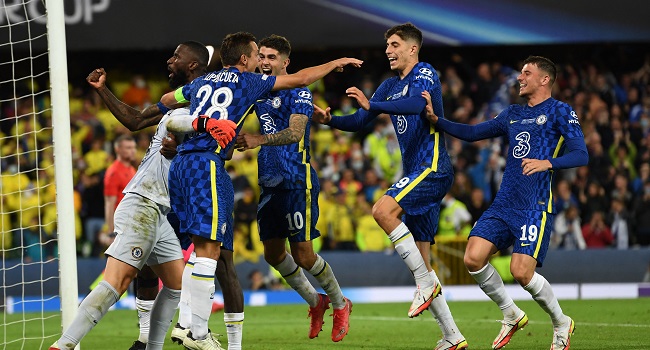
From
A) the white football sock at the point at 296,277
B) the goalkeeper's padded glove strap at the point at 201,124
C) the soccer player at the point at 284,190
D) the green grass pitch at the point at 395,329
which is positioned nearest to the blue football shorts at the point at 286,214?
the soccer player at the point at 284,190

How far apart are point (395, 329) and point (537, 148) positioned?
3.51 m

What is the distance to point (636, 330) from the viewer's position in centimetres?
1030

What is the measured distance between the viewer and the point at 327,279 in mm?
9562

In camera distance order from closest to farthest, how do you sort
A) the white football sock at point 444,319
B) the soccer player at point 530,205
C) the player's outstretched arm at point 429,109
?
1. the soccer player at point 530,205
2. the white football sock at point 444,319
3. the player's outstretched arm at point 429,109

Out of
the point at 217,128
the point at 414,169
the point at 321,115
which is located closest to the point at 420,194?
the point at 414,169

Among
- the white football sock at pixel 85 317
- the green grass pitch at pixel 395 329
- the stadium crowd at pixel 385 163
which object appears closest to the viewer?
the white football sock at pixel 85 317

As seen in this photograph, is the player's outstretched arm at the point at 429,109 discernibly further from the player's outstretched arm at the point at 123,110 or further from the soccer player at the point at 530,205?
the player's outstretched arm at the point at 123,110

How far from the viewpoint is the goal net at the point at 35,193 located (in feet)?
26.2

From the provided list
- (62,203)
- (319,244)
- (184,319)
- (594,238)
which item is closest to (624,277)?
(594,238)

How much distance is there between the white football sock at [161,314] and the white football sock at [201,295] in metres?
0.27

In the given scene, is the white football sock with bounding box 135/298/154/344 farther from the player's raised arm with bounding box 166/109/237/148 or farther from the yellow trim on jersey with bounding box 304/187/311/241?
the player's raised arm with bounding box 166/109/237/148

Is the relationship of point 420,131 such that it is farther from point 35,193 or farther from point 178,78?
point 35,193

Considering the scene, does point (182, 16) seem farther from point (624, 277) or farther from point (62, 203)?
point (62, 203)

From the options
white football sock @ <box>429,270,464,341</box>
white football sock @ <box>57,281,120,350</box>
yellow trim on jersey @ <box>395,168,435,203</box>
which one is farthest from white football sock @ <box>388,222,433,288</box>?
white football sock @ <box>57,281,120,350</box>
